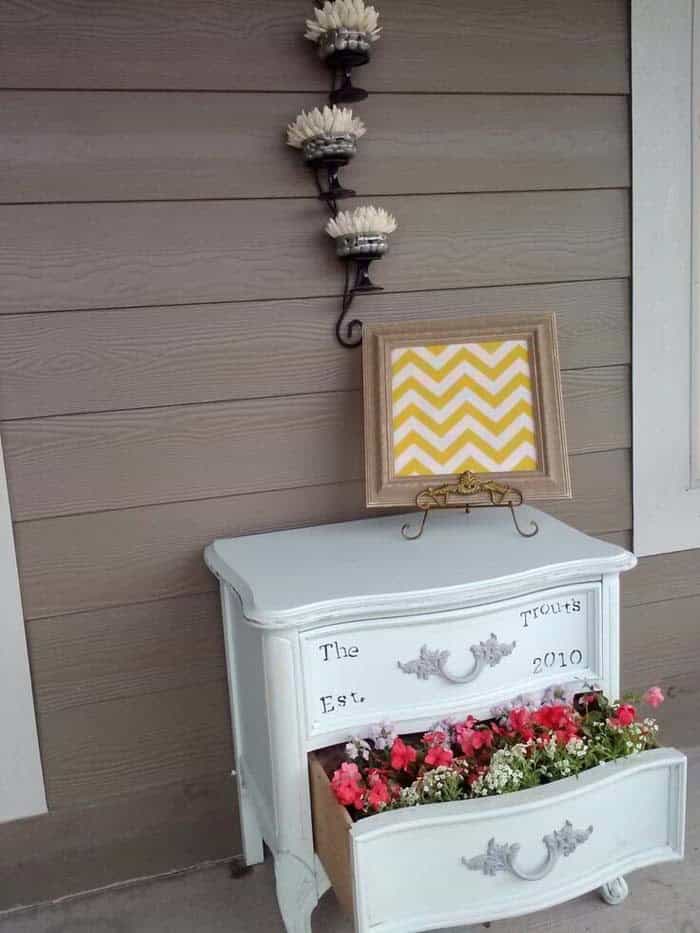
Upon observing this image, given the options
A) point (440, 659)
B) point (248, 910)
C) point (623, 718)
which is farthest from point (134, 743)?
point (623, 718)

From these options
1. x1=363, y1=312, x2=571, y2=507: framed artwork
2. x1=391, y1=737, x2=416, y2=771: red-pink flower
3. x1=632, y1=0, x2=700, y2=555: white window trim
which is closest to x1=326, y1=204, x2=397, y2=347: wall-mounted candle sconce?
x1=363, y1=312, x2=571, y2=507: framed artwork

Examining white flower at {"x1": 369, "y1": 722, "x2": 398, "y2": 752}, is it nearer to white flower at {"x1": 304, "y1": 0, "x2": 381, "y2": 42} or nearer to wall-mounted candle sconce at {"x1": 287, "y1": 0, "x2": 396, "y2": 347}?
wall-mounted candle sconce at {"x1": 287, "y1": 0, "x2": 396, "y2": 347}

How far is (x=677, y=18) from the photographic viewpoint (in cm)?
168

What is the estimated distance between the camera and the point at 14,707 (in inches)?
60.1

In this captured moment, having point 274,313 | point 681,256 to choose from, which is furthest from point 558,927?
point 681,256

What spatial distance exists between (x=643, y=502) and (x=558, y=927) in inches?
32.1

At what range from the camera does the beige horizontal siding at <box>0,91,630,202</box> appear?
1.42 meters

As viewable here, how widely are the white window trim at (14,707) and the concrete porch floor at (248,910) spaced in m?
0.19

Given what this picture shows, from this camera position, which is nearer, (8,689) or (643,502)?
(8,689)

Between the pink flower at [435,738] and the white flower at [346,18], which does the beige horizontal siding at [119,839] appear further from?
the white flower at [346,18]

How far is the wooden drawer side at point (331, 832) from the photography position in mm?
1146

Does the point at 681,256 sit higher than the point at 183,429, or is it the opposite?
the point at 681,256

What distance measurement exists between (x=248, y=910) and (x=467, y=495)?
82 centimetres

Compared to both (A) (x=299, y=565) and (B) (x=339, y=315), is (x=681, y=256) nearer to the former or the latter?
(B) (x=339, y=315)
